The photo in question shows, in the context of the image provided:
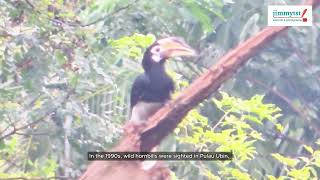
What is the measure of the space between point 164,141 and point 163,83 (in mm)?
126

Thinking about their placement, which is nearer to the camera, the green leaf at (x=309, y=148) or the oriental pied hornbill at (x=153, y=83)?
the oriental pied hornbill at (x=153, y=83)

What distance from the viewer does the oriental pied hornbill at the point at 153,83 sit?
1.71 metres

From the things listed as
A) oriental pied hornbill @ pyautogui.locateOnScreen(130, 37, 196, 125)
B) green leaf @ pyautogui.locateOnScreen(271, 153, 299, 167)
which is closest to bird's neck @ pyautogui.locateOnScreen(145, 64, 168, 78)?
oriental pied hornbill @ pyautogui.locateOnScreen(130, 37, 196, 125)

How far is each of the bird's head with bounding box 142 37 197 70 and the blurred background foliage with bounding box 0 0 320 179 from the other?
20 mm

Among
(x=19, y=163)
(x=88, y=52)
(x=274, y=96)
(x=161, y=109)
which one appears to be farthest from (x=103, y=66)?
(x=274, y=96)

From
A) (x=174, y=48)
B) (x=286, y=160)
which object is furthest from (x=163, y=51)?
(x=286, y=160)

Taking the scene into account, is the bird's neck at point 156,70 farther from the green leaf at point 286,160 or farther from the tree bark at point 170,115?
the green leaf at point 286,160

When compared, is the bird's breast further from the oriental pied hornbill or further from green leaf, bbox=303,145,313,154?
green leaf, bbox=303,145,313,154

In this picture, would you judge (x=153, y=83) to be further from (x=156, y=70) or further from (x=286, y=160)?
(x=286, y=160)

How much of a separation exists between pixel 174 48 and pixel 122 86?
14 cm

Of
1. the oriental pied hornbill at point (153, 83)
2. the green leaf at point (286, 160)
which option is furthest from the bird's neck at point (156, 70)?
the green leaf at point (286, 160)

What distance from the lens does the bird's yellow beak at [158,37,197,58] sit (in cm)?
172

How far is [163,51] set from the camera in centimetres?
172

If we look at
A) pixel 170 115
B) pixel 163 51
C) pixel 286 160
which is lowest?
pixel 286 160
